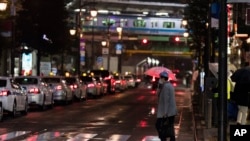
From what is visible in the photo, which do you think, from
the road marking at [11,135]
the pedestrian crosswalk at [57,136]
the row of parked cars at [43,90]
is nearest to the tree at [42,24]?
the row of parked cars at [43,90]

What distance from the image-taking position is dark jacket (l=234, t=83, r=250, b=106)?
15.2 meters

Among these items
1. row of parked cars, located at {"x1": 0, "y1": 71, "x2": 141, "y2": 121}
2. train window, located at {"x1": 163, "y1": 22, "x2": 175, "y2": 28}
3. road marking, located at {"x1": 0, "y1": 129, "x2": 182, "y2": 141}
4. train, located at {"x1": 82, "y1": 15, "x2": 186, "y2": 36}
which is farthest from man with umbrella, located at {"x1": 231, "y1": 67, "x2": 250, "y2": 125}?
train window, located at {"x1": 163, "y1": 22, "x2": 175, "y2": 28}

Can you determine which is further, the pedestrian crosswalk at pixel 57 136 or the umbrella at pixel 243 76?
the pedestrian crosswalk at pixel 57 136

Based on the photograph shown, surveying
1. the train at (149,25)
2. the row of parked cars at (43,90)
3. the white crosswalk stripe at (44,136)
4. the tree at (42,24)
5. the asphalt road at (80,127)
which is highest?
the train at (149,25)

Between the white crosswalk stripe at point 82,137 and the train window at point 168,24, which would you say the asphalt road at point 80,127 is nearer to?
the white crosswalk stripe at point 82,137

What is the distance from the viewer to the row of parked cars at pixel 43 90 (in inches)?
919

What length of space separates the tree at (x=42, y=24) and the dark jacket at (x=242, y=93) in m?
26.8

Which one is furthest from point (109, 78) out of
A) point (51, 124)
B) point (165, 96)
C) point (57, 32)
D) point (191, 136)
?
point (165, 96)

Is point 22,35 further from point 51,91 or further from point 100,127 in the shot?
point 100,127

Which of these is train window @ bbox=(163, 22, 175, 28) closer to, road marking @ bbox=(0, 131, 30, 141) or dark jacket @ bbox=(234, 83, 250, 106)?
road marking @ bbox=(0, 131, 30, 141)

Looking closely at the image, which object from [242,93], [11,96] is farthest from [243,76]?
[11,96]

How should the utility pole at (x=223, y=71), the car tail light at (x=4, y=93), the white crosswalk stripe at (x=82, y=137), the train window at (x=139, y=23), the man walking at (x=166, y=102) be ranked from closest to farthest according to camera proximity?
the utility pole at (x=223, y=71) → the man walking at (x=166, y=102) → the white crosswalk stripe at (x=82, y=137) → the car tail light at (x=4, y=93) → the train window at (x=139, y=23)

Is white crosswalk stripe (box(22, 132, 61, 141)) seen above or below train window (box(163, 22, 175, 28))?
below

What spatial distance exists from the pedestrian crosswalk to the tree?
22.9 metres
